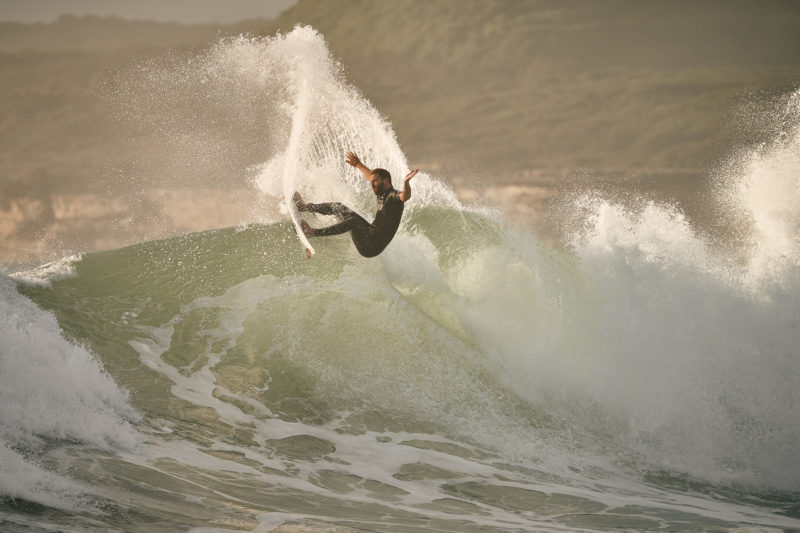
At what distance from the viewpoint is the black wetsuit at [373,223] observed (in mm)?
7309

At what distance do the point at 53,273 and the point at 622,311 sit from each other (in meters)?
8.20

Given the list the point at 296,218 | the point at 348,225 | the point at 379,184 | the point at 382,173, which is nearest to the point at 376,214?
the point at 379,184

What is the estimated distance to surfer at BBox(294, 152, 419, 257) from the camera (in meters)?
7.12

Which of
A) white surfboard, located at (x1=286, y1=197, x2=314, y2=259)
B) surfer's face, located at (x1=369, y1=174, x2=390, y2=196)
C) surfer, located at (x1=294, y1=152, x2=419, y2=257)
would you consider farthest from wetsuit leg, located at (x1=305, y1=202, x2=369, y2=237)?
surfer's face, located at (x1=369, y1=174, x2=390, y2=196)

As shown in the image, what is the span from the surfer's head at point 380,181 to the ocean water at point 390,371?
128cm

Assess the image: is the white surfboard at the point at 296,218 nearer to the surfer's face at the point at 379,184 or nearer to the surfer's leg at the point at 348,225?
the surfer's leg at the point at 348,225

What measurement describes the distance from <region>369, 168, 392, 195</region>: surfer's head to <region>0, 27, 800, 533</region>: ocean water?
4.19 feet

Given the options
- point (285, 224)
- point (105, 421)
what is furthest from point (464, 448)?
point (285, 224)

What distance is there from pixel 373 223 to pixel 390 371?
2.40 m

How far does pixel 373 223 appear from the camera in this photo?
24.6 feet

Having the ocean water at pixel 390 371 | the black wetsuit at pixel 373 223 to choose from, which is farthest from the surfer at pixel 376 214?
the ocean water at pixel 390 371

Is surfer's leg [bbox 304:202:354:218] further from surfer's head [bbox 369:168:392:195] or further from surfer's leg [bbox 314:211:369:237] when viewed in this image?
surfer's head [bbox 369:168:392:195]

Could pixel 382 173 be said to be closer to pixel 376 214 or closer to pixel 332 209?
pixel 376 214

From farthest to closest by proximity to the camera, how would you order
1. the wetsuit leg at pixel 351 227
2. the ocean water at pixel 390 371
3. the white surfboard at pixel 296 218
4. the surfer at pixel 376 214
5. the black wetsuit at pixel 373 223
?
the white surfboard at pixel 296 218 → the wetsuit leg at pixel 351 227 → the black wetsuit at pixel 373 223 → the surfer at pixel 376 214 → the ocean water at pixel 390 371
